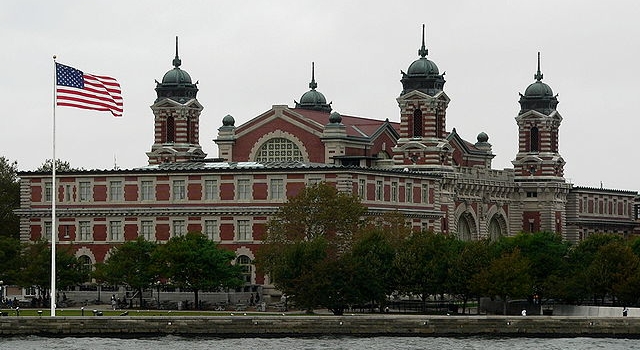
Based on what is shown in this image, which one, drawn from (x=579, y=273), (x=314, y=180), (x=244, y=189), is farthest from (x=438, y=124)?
(x=579, y=273)

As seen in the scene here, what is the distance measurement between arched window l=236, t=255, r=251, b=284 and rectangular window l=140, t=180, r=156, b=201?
904 cm

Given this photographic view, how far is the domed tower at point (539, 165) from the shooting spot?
191m

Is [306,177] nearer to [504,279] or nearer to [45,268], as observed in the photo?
[45,268]

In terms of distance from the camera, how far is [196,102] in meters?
183

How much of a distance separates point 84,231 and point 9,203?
27202mm

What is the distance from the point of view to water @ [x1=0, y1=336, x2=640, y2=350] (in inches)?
4313

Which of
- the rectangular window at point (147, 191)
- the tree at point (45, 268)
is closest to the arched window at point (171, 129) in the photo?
the rectangular window at point (147, 191)

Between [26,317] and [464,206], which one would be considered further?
[464,206]

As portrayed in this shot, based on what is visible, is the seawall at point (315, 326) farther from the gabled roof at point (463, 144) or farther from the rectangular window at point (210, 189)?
the gabled roof at point (463, 144)

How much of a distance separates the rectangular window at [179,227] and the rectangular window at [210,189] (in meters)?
2.82

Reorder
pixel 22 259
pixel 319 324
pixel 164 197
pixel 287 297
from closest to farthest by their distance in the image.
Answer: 1. pixel 319 324
2. pixel 287 297
3. pixel 22 259
4. pixel 164 197

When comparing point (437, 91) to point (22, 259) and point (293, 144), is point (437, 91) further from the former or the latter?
point (22, 259)

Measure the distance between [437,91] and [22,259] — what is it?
4613 centimetres

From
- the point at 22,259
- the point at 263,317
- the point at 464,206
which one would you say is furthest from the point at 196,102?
the point at 263,317
